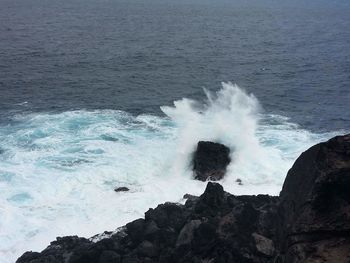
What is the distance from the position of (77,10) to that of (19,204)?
121 metres

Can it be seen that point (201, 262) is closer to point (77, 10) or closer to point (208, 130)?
point (208, 130)

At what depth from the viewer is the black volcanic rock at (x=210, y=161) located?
31.9 m

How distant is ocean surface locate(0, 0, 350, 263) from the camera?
28500 mm

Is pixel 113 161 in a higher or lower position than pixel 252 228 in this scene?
higher

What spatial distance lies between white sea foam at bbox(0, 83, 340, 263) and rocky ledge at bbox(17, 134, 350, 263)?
12.3 feet

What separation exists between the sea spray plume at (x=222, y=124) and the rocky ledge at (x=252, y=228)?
1053cm

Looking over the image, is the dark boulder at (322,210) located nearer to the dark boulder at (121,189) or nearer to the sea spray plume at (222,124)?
the dark boulder at (121,189)

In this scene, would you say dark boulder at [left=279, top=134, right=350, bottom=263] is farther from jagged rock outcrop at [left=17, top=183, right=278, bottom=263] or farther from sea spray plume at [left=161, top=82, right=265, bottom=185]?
sea spray plume at [left=161, top=82, right=265, bottom=185]

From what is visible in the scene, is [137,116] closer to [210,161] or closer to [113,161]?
[113,161]

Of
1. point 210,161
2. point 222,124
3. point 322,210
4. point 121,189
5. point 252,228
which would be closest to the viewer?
point 322,210

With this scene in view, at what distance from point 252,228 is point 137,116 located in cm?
2622

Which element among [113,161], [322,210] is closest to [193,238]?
[322,210]

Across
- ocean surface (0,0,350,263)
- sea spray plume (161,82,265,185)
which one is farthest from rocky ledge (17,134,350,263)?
sea spray plume (161,82,265,185)

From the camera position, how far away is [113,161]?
33.8 m
